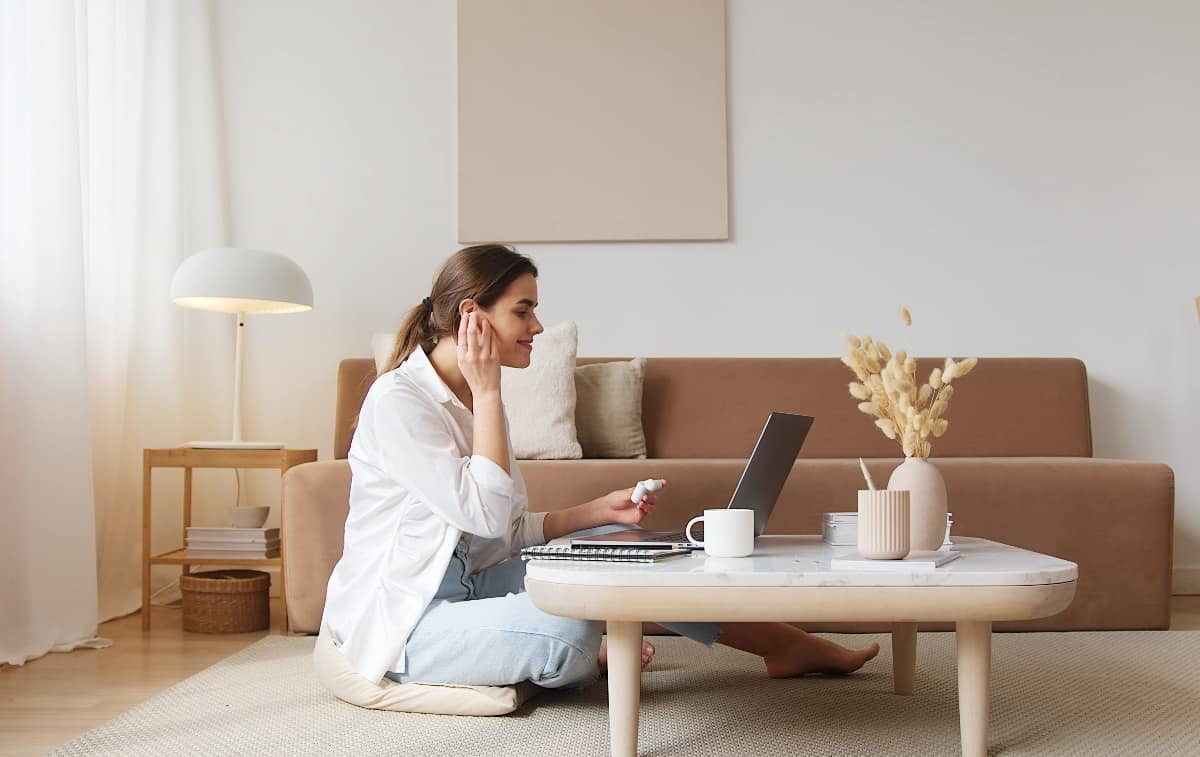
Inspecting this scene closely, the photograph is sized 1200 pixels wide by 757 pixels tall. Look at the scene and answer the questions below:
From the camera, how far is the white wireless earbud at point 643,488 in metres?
2.09

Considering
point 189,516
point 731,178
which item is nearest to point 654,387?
point 731,178

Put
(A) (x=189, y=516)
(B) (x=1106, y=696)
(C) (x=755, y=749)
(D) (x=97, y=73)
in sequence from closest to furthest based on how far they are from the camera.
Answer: (C) (x=755, y=749)
(B) (x=1106, y=696)
(D) (x=97, y=73)
(A) (x=189, y=516)

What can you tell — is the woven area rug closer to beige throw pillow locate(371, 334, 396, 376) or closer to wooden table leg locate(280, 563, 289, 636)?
wooden table leg locate(280, 563, 289, 636)

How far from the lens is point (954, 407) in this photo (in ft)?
12.2

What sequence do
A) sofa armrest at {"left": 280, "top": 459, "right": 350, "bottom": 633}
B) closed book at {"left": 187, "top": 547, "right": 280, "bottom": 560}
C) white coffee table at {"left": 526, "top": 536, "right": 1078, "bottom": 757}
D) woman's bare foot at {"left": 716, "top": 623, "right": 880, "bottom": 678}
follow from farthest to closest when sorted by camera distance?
1. closed book at {"left": 187, "top": 547, "right": 280, "bottom": 560}
2. sofa armrest at {"left": 280, "top": 459, "right": 350, "bottom": 633}
3. woman's bare foot at {"left": 716, "top": 623, "right": 880, "bottom": 678}
4. white coffee table at {"left": 526, "top": 536, "right": 1078, "bottom": 757}

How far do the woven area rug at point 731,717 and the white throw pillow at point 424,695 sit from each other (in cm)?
2

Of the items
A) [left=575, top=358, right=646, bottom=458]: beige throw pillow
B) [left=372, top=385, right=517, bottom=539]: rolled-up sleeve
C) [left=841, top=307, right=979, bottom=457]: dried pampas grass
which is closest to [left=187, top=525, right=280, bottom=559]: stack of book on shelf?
[left=575, top=358, right=646, bottom=458]: beige throw pillow

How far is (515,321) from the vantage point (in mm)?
2176

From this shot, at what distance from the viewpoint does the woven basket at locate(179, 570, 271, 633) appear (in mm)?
3203

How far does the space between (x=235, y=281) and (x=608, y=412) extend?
118cm

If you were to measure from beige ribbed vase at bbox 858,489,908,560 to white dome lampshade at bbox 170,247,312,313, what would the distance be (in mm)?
2194

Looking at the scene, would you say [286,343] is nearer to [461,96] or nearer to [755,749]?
[461,96]

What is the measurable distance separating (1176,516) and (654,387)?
1.87 meters

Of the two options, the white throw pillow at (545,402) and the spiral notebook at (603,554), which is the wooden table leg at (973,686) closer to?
the spiral notebook at (603,554)
